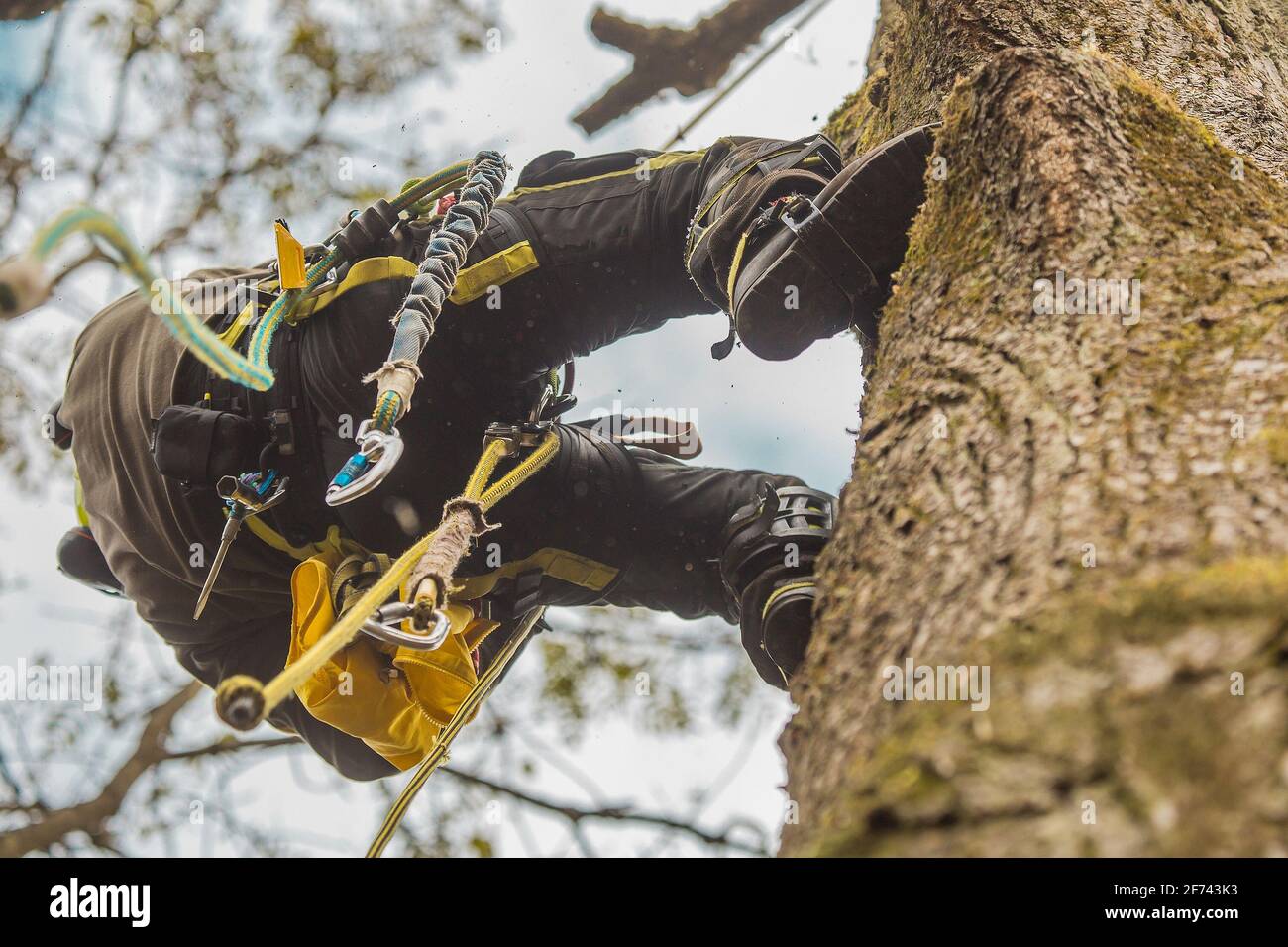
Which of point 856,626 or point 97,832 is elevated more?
point 97,832

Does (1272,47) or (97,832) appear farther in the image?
(97,832)

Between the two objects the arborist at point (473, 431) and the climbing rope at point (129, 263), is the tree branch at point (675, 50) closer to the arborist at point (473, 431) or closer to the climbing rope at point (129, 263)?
the arborist at point (473, 431)

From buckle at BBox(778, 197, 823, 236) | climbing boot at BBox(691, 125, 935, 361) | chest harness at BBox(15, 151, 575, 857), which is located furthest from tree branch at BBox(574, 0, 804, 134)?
buckle at BBox(778, 197, 823, 236)

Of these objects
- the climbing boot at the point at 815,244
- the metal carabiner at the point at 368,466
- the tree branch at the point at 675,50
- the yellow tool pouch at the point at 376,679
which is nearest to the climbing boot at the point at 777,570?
the climbing boot at the point at 815,244

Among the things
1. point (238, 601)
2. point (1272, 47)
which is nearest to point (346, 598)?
point (238, 601)

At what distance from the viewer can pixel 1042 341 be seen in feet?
3.61

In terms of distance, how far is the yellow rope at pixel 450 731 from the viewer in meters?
1.43

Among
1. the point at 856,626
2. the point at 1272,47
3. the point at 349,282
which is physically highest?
the point at 1272,47

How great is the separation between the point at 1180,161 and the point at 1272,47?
0.98 m

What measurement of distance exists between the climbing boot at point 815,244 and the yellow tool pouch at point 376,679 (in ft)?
2.79

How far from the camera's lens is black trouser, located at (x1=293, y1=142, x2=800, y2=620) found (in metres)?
2.03

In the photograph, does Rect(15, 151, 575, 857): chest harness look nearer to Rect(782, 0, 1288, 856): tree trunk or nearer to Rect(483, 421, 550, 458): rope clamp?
Rect(483, 421, 550, 458): rope clamp

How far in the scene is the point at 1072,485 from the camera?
2.97 feet

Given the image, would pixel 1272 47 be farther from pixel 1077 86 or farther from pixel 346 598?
pixel 346 598
